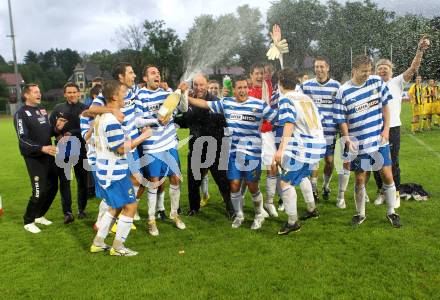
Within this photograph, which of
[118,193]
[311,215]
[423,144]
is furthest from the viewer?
[423,144]

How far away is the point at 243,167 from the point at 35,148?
10.3 ft

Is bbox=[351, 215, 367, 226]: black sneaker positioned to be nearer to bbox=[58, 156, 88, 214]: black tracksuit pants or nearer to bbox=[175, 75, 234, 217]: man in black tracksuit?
bbox=[175, 75, 234, 217]: man in black tracksuit

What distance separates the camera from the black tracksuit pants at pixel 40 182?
22.0 ft

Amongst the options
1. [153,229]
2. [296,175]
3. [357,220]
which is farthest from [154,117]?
[357,220]

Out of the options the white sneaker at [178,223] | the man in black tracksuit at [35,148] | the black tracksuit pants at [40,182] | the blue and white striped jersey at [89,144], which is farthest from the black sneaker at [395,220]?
the black tracksuit pants at [40,182]

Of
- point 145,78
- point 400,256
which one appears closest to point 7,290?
point 145,78

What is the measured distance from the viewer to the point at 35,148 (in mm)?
6496

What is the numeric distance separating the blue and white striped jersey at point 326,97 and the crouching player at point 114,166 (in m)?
3.10

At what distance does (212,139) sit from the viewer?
23.7ft

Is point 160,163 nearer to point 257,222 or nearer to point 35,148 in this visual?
point 257,222

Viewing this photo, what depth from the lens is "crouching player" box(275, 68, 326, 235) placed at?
18.5 ft

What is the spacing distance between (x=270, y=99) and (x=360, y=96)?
150cm

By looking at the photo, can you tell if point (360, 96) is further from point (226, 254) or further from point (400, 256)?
point (226, 254)

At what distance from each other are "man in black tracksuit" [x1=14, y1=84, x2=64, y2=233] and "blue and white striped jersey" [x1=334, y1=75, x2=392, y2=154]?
4357 mm
